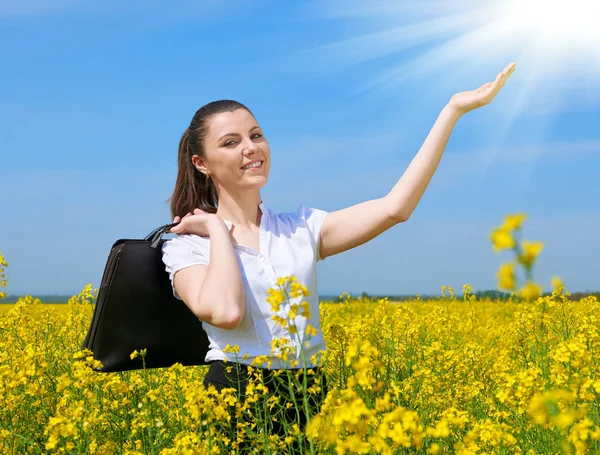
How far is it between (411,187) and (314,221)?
1.62ft

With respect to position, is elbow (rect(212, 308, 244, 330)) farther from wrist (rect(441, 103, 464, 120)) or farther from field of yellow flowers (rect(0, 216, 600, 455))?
wrist (rect(441, 103, 464, 120))

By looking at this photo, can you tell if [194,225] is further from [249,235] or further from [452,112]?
[452,112]

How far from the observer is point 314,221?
10.2ft

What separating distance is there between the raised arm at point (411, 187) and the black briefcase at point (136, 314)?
2.82ft

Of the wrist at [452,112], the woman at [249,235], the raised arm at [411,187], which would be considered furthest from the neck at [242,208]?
the wrist at [452,112]

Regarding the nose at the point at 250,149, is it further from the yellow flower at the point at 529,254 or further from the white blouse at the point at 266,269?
the yellow flower at the point at 529,254

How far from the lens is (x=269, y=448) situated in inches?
92.8

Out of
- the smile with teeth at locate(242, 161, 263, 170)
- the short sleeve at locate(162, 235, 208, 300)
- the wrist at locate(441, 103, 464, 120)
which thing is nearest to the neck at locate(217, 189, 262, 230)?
the smile with teeth at locate(242, 161, 263, 170)

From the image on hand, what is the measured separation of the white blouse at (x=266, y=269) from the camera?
282cm

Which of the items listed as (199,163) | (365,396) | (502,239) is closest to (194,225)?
(199,163)

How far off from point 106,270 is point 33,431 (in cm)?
99

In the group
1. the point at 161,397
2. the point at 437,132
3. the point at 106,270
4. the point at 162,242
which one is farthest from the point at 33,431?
the point at 437,132

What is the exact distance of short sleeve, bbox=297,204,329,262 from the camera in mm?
3076

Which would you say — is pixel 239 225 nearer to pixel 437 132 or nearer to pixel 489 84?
pixel 437 132
